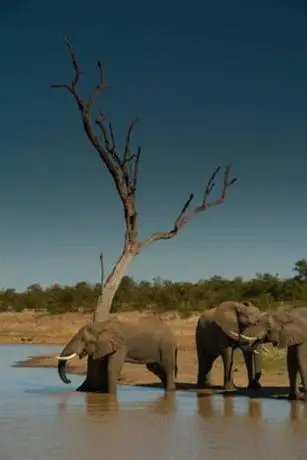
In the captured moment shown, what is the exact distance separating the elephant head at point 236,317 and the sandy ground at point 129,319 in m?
1.64

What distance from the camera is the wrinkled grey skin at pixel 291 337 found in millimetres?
15445

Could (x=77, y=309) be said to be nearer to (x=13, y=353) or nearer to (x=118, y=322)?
(x=13, y=353)

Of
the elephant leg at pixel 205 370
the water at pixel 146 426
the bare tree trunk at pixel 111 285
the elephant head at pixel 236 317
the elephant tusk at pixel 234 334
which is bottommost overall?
the water at pixel 146 426

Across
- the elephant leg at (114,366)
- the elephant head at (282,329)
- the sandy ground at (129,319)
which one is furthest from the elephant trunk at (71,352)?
the elephant head at (282,329)

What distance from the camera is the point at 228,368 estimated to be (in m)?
17.6

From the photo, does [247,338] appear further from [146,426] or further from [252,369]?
[146,426]

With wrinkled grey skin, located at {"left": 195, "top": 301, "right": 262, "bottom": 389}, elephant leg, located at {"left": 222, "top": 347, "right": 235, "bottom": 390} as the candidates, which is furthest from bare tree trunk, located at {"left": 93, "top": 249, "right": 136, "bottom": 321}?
elephant leg, located at {"left": 222, "top": 347, "right": 235, "bottom": 390}

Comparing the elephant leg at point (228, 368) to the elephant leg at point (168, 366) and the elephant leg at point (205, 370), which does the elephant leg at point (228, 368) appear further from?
the elephant leg at point (168, 366)

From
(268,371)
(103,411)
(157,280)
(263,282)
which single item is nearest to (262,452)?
(103,411)

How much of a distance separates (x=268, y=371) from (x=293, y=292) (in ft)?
108

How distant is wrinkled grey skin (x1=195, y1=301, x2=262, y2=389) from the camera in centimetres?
1756

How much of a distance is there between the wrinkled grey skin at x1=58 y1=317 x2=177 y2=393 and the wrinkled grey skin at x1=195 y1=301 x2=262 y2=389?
2.94ft

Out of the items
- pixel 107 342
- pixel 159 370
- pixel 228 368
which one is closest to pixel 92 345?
pixel 107 342

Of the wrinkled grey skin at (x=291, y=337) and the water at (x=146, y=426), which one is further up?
the wrinkled grey skin at (x=291, y=337)
